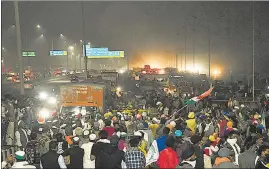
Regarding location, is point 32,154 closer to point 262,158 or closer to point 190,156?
point 190,156

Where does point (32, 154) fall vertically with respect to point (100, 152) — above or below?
below

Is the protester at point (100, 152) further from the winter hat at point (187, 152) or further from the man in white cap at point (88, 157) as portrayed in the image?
the winter hat at point (187, 152)

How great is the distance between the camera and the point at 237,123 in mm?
13789

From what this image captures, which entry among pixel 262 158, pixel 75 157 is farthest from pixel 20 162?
pixel 262 158

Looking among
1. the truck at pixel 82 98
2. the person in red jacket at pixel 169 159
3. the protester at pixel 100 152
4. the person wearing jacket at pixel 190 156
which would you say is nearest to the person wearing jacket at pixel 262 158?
the person wearing jacket at pixel 190 156

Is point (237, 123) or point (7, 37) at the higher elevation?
point (7, 37)

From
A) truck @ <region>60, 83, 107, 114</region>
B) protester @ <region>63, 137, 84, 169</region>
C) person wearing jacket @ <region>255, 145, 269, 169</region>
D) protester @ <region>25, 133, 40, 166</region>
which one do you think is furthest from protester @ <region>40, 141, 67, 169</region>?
truck @ <region>60, 83, 107, 114</region>

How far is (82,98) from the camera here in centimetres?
2002

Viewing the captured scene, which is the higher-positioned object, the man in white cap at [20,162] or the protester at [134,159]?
the man in white cap at [20,162]

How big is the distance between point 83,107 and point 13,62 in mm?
64309

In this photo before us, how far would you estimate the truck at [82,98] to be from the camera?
65.3ft

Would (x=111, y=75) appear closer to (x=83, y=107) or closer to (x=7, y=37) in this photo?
(x=83, y=107)

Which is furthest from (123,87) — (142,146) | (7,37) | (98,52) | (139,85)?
(7,37)

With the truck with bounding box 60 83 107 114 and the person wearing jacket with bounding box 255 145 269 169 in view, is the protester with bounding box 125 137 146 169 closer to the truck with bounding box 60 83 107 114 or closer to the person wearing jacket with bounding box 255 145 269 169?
the person wearing jacket with bounding box 255 145 269 169
